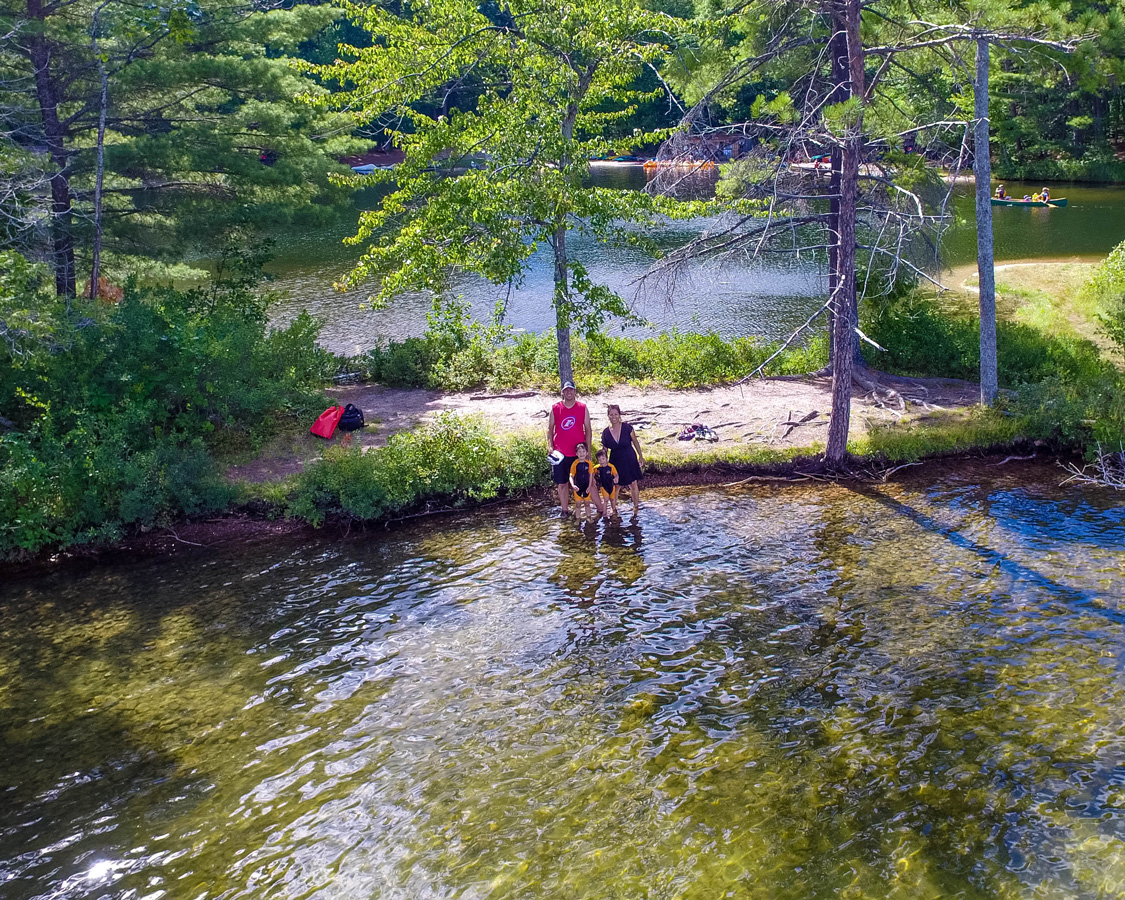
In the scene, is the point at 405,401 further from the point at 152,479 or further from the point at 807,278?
the point at 807,278

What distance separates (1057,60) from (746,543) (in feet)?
26.5

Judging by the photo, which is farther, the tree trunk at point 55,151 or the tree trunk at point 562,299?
the tree trunk at point 55,151

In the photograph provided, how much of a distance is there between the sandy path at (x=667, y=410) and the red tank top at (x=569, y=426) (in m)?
2.35

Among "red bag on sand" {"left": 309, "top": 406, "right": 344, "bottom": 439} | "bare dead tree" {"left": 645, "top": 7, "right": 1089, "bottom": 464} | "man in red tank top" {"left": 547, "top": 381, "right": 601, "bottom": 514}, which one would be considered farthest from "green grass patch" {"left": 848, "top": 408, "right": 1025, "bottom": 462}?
"red bag on sand" {"left": 309, "top": 406, "right": 344, "bottom": 439}

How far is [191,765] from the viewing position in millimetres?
8117

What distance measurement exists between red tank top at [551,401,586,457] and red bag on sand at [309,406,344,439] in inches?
186

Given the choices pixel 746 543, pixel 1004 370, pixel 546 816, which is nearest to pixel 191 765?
pixel 546 816

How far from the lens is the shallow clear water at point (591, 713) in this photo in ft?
22.4

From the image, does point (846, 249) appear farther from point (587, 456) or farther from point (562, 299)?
point (587, 456)

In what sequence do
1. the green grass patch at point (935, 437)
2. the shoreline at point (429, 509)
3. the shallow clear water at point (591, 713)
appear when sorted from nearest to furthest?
the shallow clear water at point (591, 713), the shoreline at point (429, 509), the green grass patch at point (935, 437)

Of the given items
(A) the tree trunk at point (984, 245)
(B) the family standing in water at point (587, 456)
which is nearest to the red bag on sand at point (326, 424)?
A: (B) the family standing in water at point (587, 456)

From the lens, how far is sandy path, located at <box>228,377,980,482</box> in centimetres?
1503

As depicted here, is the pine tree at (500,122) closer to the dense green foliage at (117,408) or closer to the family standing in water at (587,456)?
the family standing in water at (587,456)

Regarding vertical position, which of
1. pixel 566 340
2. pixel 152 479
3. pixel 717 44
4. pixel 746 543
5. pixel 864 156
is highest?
pixel 717 44
